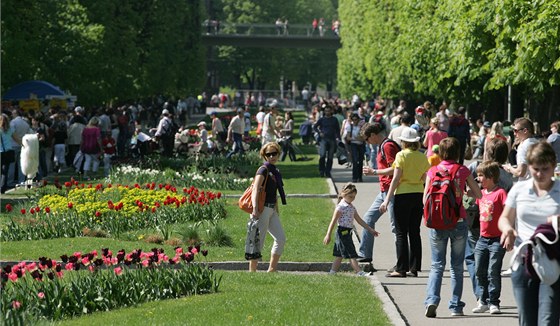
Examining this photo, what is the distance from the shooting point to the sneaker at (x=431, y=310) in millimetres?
13062

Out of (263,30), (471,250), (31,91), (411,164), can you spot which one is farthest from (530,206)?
(263,30)

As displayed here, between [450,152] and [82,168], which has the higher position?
[450,152]

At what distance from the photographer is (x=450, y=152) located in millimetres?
13102

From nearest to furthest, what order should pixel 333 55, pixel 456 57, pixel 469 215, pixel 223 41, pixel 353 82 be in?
pixel 469 215
pixel 456 57
pixel 353 82
pixel 223 41
pixel 333 55

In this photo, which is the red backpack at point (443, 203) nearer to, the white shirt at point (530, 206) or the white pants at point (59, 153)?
the white shirt at point (530, 206)

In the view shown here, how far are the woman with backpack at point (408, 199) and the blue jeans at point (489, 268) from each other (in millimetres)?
2519

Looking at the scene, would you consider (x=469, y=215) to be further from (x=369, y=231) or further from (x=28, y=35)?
(x=28, y=35)

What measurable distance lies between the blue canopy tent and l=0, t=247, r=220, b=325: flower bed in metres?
30.6

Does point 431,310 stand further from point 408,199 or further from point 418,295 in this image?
point 408,199

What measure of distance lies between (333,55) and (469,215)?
136788 millimetres

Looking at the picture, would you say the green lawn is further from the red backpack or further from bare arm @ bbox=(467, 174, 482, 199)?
bare arm @ bbox=(467, 174, 482, 199)

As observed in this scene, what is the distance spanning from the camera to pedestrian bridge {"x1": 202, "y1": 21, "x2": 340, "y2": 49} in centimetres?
11706

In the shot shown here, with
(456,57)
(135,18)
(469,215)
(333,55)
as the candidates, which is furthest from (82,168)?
(333,55)

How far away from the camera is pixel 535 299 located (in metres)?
9.44
